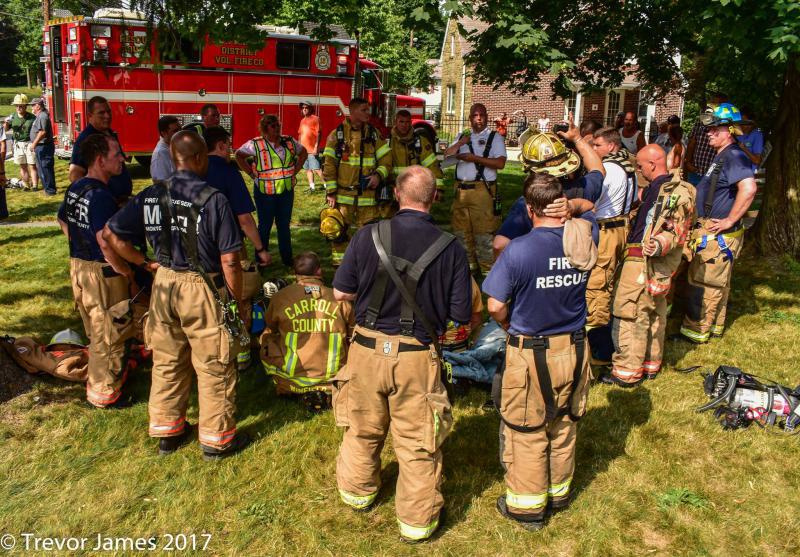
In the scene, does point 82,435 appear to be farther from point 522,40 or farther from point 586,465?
point 522,40

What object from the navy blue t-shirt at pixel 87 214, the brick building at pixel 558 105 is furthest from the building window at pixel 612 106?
the navy blue t-shirt at pixel 87 214

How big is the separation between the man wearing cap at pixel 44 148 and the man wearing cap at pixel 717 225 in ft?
40.4

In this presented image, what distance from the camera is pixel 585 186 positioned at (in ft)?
16.8

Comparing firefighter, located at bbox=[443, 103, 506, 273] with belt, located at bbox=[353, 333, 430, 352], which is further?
firefighter, located at bbox=[443, 103, 506, 273]

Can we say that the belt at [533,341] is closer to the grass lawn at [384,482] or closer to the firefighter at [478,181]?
the grass lawn at [384,482]

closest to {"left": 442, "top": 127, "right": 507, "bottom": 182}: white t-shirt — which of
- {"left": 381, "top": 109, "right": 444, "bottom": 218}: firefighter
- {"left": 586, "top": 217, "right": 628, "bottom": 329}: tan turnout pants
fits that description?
{"left": 381, "top": 109, "right": 444, "bottom": 218}: firefighter

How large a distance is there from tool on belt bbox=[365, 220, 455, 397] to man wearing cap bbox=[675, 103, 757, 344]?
4040mm

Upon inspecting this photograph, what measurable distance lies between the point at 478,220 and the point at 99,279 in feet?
15.9

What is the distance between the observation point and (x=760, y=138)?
24.0 feet

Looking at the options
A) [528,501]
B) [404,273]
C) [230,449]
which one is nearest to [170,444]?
[230,449]

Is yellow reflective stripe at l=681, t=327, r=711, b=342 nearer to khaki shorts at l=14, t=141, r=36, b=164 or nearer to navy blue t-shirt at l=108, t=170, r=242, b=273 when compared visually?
navy blue t-shirt at l=108, t=170, r=242, b=273

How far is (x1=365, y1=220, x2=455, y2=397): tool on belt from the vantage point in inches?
139

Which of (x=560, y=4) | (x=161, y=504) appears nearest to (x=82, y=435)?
(x=161, y=504)

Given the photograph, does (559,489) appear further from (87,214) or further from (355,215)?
(355,215)
